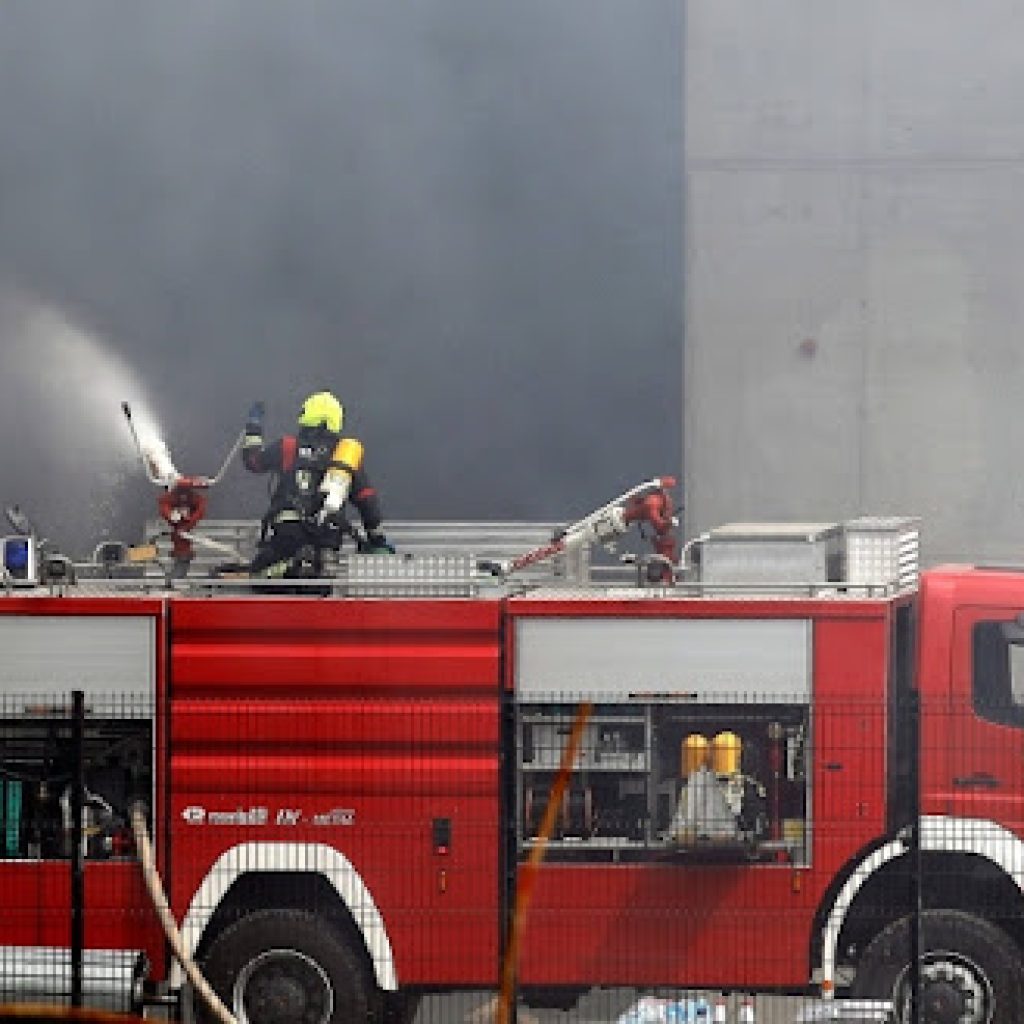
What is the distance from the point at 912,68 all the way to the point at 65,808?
10.1m

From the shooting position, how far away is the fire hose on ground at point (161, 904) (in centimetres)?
1151

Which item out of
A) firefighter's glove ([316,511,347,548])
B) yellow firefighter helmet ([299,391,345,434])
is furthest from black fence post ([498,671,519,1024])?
yellow firefighter helmet ([299,391,345,434])

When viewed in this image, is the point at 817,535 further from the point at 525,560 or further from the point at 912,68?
the point at 912,68

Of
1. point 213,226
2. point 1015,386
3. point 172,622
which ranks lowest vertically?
point 172,622

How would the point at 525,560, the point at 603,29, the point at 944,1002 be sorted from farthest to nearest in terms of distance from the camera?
the point at 603,29, the point at 525,560, the point at 944,1002

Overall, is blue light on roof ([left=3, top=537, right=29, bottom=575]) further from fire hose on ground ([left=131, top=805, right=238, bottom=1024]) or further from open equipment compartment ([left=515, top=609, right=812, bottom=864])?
open equipment compartment ([left=515, top=609, right=812, bottom=864])

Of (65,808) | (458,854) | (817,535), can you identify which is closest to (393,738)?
(458,854)

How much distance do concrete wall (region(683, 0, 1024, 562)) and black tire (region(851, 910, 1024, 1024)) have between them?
7684 mm

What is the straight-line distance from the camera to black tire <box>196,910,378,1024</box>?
11625 millimetres

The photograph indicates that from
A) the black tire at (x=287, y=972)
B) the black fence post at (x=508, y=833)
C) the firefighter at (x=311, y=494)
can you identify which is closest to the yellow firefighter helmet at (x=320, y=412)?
the firefighter at (x=311, y=494)

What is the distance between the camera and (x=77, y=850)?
11.2 metres

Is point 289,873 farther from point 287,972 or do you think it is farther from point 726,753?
point 726,753

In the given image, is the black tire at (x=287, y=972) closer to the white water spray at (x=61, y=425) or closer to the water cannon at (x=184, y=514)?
the water cannon at (x=184, y=514)

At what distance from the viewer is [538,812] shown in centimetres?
1163
